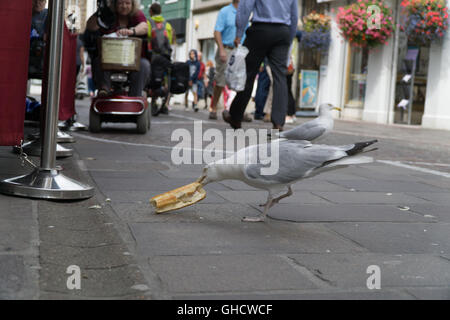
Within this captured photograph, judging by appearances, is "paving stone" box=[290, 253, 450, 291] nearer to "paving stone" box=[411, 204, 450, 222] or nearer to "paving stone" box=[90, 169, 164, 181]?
"paving stone" box=[411, 204, 450, 222]

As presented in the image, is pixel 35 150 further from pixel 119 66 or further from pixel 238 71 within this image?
pixel 238 71

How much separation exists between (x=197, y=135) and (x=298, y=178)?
5151 mm

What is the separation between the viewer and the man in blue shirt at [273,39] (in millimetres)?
7977

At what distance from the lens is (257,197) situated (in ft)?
13.5

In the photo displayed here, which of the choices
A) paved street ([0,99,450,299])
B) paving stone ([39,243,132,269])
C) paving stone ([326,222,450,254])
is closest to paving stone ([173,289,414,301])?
paved street ([0,99,450,299])

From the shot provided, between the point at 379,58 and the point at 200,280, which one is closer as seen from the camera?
the point at 200,280

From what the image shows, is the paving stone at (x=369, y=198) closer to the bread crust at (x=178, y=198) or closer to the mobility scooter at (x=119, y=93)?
the bread crust at (x=178, y=198)

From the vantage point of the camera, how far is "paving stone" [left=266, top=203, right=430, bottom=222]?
3576mm

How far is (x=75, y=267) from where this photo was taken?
2396mm

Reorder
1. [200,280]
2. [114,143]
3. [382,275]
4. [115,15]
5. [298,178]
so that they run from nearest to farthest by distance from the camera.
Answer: [200,280], [382,275], [298,178], [114,143], [115,15]

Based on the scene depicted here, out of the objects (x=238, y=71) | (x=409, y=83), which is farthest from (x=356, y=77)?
(x=238, y=71)
